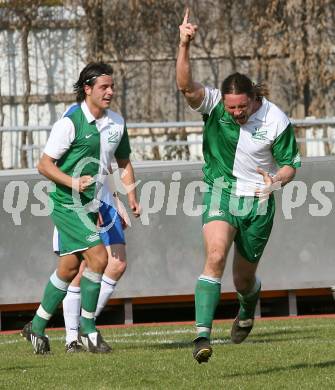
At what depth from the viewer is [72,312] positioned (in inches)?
394

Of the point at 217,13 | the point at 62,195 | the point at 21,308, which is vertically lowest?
the point at 21,308

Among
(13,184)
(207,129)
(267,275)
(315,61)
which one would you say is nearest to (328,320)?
(267,275)

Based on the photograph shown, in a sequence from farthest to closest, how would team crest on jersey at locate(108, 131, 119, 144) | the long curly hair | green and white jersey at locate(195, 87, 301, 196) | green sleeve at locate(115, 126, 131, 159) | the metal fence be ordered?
1. the metal fence
2. green sleeve at locate(115, 126, 131, 159)
3. team crest on jersey at locate(108, 131, 119, 144)
4. the long curly hair
5. green and white jersey at locate(195, 87, 301, 196)

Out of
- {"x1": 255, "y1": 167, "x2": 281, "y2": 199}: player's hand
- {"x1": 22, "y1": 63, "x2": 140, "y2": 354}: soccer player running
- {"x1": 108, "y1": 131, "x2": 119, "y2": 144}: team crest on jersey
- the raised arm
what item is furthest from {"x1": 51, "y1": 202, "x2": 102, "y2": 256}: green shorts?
the raised arm

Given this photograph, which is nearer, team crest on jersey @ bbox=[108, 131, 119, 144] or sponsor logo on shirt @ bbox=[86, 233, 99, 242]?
sponsor logo on shirt @ bbox=[86, 233, 99, 242]

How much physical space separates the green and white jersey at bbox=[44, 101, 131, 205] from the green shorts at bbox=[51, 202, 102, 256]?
68mm

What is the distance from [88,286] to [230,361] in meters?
1.65

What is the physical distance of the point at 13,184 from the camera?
12.4 m

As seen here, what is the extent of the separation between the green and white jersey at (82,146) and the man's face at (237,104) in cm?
182

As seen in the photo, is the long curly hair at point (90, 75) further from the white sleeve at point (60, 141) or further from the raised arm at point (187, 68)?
the raised arm at point (187, 68)

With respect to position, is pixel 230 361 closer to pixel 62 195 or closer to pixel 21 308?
pixel 62 195

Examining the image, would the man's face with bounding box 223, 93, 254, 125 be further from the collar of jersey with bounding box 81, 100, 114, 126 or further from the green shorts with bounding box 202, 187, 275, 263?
the collar of jersey with bounding box 81, 100, 114, 126

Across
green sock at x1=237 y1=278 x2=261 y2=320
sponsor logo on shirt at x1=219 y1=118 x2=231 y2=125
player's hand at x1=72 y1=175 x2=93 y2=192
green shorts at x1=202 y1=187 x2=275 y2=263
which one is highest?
sponsor logo on shirt at x1=219 y1=118 x2=231 y2=125

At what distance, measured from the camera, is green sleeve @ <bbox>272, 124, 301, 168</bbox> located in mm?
8305
